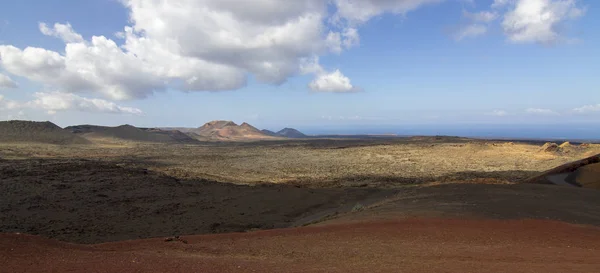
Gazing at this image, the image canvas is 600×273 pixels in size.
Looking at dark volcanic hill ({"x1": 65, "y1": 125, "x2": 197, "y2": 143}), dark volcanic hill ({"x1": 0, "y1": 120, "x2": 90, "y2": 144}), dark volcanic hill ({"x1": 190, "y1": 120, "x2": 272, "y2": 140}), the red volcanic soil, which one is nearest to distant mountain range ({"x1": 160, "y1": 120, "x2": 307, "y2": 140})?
dark volcanic hill ({"x1": 190, "y1": 120, "x2": 272, "y2": 140})

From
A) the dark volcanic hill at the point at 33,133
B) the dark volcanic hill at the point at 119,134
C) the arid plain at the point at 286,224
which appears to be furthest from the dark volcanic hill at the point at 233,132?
the arid plain at the point at 286,224

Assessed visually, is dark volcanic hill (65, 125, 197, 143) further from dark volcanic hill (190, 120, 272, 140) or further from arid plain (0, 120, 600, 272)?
arid plain (0, 120, 600, 272)

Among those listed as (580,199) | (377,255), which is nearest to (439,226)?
(377,255)

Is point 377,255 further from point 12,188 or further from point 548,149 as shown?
point 548,149

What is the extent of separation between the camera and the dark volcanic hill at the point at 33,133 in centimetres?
6481

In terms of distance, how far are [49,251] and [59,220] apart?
8562 millimetres

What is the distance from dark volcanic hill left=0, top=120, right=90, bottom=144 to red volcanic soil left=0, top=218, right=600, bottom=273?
67984mm

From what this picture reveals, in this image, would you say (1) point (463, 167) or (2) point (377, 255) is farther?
(1) point (463, 167)

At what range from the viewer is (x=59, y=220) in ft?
47.6

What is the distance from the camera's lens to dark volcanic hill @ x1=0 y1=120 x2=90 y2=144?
64812mm

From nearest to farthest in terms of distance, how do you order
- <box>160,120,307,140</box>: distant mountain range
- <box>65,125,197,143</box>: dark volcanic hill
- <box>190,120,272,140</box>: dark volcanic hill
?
<box>65,125,197,143</box>: dark volcanic hill
<box>160,120,307,140</box>: distant mountain range
<box>190,120,272,140</box>: dark volcanic hill

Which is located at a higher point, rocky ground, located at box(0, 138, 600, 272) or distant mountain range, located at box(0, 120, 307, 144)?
distant mountain range, located at box(0, 120, 307, 144)

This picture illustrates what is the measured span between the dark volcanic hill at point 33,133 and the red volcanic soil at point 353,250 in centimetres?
6798

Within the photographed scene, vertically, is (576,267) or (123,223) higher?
(576,267)
